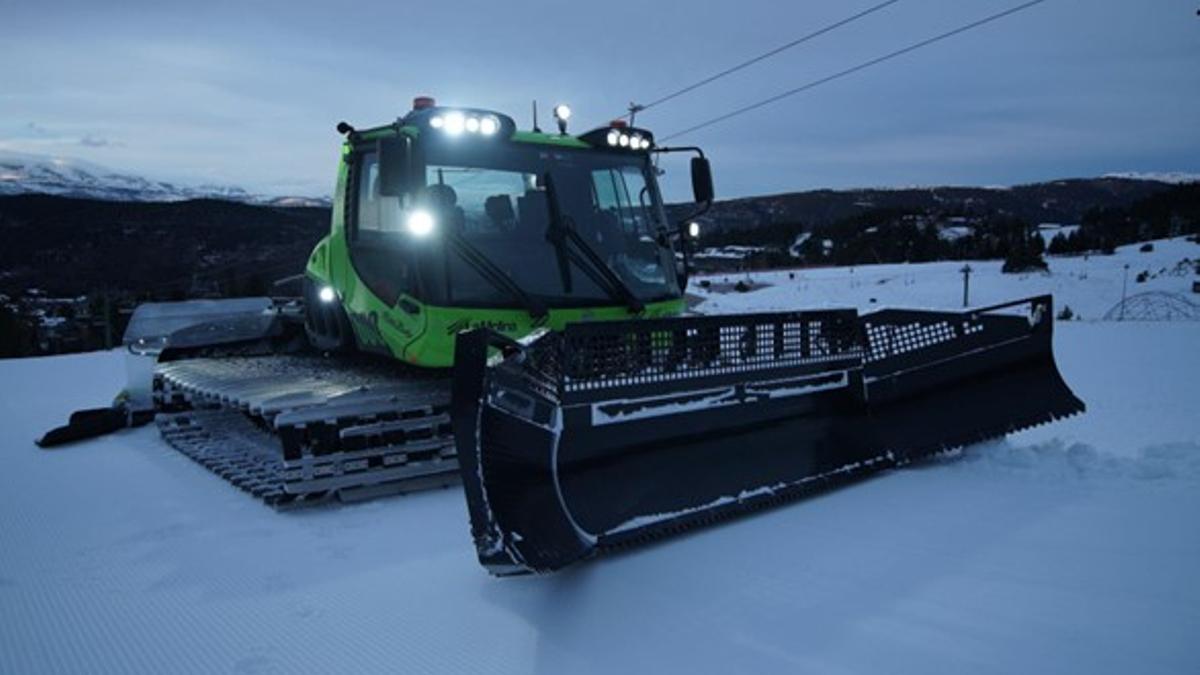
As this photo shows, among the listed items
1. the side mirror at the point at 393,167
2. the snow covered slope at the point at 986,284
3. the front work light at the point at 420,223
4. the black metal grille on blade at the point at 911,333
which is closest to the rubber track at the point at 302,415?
the front work light at the point at 420,223

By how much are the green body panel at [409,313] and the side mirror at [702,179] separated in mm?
830

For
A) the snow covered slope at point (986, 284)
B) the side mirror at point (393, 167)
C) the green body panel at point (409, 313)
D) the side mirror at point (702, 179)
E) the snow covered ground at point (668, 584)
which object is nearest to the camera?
the snow covered ground at point (668, 584)

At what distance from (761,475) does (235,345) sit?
5.21 m

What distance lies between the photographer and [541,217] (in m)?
5.14

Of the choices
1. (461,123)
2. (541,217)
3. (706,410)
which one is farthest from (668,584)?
(461,123)

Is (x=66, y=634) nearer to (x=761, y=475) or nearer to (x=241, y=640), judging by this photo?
(x=241, y=640)

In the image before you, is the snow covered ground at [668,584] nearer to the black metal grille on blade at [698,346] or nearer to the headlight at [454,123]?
the black metal grille on blade at [698,346]

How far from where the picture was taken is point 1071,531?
3098mm

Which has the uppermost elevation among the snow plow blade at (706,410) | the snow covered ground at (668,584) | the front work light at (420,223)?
the front work light at (420,223)

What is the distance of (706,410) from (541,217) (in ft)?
7.36

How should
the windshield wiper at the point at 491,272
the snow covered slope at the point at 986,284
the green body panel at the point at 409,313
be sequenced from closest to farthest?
the green body panel at the point at 409,313
the windshield wiper at the point at 491,272
the snow covered slope at the point at 986,284

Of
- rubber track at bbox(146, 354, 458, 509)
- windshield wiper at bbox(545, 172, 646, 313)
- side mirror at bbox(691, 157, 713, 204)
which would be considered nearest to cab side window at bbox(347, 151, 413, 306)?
rubber track at bbox(146, 354, 458, 509)

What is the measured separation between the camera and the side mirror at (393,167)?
429 cm

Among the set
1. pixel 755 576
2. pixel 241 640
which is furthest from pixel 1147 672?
pixel 241 640
